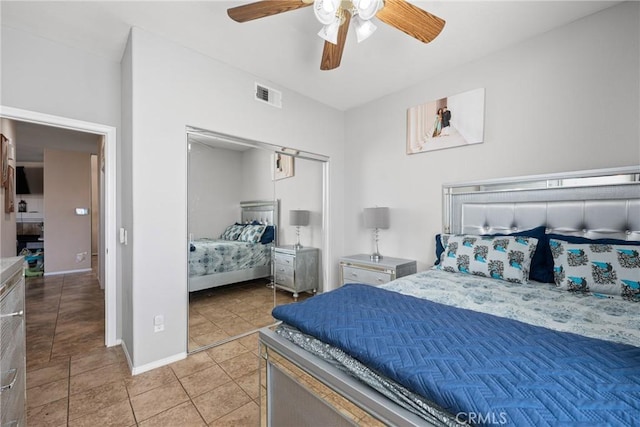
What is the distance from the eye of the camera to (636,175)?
6.41 ft

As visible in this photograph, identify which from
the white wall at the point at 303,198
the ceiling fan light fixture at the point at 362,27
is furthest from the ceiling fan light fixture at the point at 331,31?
the white wall at the point at 303,198

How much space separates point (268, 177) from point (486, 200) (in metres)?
2.31

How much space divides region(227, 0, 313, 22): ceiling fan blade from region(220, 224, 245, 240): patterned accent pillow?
1913 mm

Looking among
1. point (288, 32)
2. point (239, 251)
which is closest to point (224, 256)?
point (239, 251)

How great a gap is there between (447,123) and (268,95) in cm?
202

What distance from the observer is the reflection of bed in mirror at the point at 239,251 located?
8.95 feet

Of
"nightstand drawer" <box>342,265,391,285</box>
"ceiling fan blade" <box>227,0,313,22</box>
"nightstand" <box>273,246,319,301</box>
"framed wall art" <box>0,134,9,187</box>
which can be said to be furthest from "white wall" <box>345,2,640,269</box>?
"framed wall art" <box>0,134,9,187</box>

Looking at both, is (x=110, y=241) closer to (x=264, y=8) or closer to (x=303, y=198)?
(x=303, y=198)

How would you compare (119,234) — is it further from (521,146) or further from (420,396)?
(521,146)

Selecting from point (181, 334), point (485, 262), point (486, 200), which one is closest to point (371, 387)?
point (485, 262)

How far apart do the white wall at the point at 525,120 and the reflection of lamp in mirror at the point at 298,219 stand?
92 centimetres

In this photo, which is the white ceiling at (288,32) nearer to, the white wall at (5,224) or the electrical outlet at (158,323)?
the white wall at (5,224)

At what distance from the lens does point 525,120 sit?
2498mm

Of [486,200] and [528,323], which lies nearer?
[528,323]
